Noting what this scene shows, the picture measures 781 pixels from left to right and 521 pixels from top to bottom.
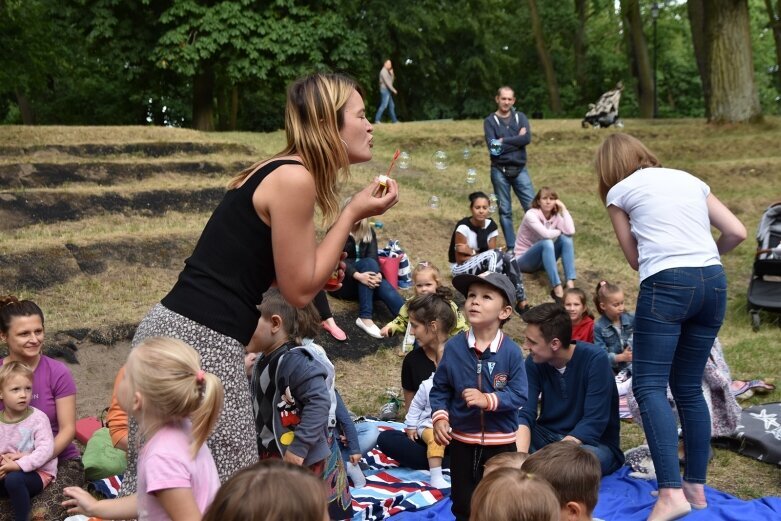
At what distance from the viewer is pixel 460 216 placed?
36.3 feet

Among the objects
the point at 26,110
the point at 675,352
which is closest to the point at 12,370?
the point at 675,352

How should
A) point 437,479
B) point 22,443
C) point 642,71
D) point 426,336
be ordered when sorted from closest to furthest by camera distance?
point 22,443 → point 437,479 → point 426,336 → point 642,71

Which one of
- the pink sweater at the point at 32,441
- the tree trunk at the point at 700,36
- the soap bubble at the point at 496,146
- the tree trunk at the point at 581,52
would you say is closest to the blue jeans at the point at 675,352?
the pink sweater at the point at 32,441

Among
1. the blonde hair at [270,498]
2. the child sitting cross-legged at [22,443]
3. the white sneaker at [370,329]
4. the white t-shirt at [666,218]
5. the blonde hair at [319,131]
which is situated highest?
the blonde hair at [319,131]

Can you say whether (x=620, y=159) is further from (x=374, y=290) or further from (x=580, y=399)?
→ (x=374, y=290)

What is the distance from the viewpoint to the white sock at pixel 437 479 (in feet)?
16.7

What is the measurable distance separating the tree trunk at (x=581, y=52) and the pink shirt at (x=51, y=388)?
2930 cm

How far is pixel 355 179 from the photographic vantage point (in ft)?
39.9

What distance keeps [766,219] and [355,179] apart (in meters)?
5.52

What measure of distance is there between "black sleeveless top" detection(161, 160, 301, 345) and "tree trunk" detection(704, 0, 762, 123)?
14.6 meters

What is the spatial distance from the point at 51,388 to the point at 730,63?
1414cm

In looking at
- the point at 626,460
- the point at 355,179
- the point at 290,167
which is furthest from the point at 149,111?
the point at 290,167

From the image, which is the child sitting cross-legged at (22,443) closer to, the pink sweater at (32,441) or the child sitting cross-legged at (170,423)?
the pink sweater at (32,441)

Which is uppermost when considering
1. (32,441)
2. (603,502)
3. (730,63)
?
(730,63)
